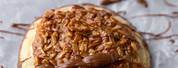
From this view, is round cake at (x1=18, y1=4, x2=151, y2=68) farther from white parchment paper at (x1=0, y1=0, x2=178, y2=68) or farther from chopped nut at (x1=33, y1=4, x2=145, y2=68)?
white parchment paper at (x1=0, y1=0, x2=178, y2=68)

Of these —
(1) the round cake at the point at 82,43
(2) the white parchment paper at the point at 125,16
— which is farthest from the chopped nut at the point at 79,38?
(2) the white parchment paper at the point at 125,16

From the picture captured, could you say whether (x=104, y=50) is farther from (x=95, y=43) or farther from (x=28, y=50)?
(x=28, y=50)

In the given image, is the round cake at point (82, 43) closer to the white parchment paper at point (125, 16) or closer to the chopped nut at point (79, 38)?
the chopped nut at point (79, 38)

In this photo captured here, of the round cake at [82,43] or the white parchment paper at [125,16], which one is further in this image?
the white parchment paper at [125,16]

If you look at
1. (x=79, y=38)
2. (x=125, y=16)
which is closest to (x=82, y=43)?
(x=79, y=38)

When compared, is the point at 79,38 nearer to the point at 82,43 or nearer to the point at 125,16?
the point at 82,43

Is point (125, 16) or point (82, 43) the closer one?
point (82, 43)
